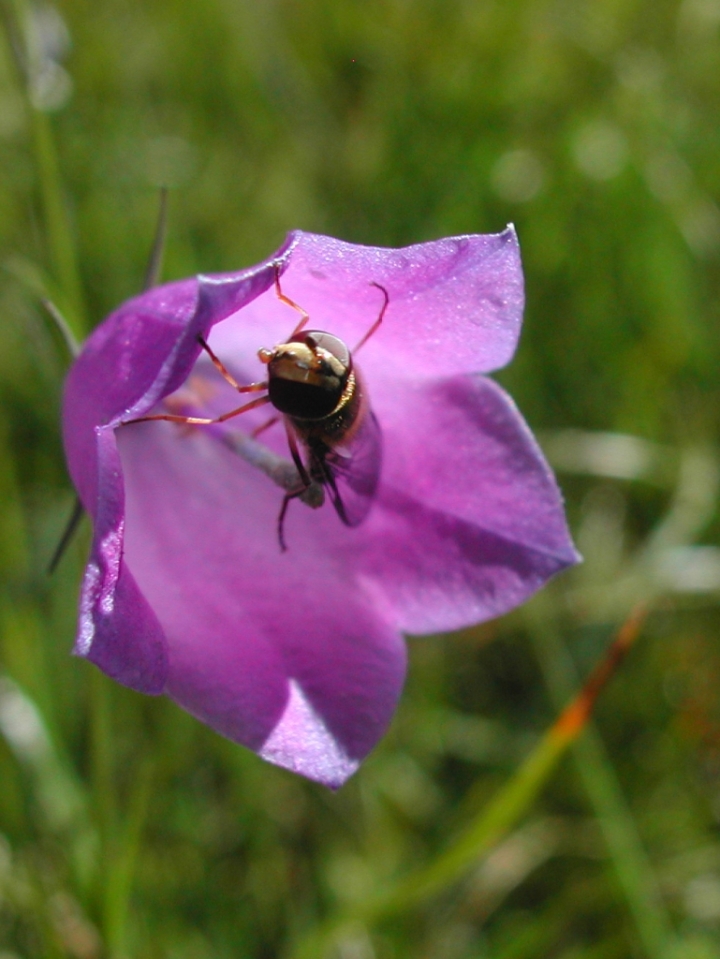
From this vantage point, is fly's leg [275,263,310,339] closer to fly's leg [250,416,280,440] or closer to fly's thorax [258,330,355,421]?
fly's thorax [258,330,355,421]

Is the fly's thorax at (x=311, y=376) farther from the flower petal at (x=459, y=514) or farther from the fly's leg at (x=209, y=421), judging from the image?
the flower petal at (x=459, y=514)

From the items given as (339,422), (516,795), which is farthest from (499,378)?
(339,422)

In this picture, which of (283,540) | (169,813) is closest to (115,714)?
→ (169,813)

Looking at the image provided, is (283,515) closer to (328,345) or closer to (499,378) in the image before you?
(328,345)

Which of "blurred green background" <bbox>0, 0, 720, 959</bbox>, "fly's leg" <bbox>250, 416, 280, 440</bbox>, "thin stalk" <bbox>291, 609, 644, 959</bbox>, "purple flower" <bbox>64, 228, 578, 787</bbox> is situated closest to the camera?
"purple flower" <bbox>64, 228, 578, 787</bbox>

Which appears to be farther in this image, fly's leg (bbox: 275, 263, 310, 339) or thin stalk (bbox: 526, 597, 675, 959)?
thin stalk (bbox: 526, 597, 675, 959)

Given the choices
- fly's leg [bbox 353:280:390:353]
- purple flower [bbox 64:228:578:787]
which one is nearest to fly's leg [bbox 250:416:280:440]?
purple flower [bbox 64:228:578:787]

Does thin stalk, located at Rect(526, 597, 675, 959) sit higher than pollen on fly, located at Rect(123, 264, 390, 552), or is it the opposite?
pollen on fly, located at Rect(123, 264, 390, 552)

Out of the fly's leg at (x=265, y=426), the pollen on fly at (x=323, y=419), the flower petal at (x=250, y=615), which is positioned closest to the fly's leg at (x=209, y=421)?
the pollen on fly at (x=323, y=419)
